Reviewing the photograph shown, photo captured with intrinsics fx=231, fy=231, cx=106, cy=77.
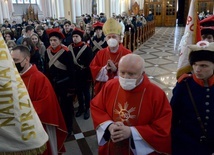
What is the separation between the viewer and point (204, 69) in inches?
79.7

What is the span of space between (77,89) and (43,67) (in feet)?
2.60

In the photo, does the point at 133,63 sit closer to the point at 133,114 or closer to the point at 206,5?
the point at 133,114

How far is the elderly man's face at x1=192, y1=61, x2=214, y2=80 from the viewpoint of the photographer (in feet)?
6.59

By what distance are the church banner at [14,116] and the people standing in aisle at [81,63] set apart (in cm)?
313

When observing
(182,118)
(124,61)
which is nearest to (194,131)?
(182,118)

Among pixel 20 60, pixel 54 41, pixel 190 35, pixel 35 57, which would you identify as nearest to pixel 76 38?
pixel 54 41

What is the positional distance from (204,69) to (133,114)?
75cm

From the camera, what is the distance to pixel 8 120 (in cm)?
125

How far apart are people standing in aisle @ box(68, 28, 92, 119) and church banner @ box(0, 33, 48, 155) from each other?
3.13 meters

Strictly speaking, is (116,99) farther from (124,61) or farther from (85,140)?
(85,140)

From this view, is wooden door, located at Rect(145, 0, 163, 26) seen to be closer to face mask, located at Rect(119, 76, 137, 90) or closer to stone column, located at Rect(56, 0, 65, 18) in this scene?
stone column, located at Rect(56, 0, 65, 18)

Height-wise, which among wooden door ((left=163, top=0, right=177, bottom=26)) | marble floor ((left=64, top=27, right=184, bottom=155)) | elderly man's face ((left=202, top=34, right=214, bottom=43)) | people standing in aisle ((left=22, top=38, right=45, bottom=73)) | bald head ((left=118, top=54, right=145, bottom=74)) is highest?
wooden door ((left=163, top=0, right=177, bottom=26))

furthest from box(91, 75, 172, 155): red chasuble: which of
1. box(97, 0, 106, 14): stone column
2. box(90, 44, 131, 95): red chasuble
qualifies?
box(97, 0, 106, 14): stone column

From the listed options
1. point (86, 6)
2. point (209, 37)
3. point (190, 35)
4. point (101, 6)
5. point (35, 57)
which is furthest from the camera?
point (101, 6)
